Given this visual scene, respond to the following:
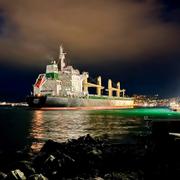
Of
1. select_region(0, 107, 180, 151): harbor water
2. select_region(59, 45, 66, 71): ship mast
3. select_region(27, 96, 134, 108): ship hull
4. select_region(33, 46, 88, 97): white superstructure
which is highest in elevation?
select_region(59, 45, 66, 71): ship mast

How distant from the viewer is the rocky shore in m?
10.9

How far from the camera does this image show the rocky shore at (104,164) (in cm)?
1095

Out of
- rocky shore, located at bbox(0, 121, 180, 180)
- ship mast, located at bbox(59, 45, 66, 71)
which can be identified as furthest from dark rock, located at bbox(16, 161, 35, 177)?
ship mast, located at bbox(59, 45, 66, 71)

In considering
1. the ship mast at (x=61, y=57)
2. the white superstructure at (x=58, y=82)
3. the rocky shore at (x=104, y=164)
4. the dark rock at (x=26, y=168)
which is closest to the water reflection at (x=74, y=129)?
the rocky shore at (x=104, y=164)

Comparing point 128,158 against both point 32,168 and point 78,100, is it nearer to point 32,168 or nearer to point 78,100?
point 32,168

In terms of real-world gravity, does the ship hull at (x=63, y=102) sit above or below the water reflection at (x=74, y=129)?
above

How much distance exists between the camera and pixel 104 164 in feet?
46.5

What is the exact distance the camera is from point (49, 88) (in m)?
103

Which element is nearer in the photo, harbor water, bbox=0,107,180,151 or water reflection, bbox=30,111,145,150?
harbor water, bbox=0,107,180,151

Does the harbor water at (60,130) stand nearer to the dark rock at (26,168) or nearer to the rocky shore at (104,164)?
the rocky shore at (104,164)

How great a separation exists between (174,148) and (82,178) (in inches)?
147

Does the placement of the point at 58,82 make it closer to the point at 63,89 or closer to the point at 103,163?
the point at 63,89

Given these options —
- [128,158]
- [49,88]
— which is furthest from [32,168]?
[49,88]

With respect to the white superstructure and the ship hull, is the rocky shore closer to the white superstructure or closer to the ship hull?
the ship hull
